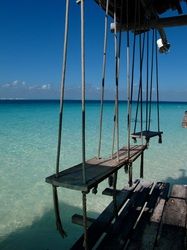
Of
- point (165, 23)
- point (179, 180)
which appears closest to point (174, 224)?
point (165, 23)

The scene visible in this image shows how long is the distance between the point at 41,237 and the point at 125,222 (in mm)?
2272

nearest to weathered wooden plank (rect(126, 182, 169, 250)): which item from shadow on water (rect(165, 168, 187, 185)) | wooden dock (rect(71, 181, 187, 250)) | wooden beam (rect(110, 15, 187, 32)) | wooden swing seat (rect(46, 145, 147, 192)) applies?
wooden dock (rect(71, 181, 187, 250))

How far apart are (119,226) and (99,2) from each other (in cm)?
316

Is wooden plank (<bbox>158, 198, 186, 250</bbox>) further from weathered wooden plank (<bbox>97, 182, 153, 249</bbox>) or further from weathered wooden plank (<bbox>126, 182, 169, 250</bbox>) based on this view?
weathered wooden plank (<bbox>97, 182, 153, 249</bbox>)

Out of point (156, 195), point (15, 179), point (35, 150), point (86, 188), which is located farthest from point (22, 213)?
point (35, 150)

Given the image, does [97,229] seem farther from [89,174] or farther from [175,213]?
[89,174]

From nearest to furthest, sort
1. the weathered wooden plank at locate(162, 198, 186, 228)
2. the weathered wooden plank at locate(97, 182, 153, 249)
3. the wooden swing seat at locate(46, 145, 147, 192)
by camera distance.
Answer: the wooden swing seat at locate(46, 145, 147, 192)
the weathered wooden plank at locate(97, 182, 153, 249)
the weathered wooden plank at locate(162, 198, 186, 228)

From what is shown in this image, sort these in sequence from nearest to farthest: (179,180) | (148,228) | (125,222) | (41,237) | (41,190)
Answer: (148,228)
(125,222)
(41,237)
(41,190)
(179,180)

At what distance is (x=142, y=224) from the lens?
3.98 metres

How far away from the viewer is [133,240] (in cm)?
348

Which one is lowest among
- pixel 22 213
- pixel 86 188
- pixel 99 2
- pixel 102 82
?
pixel 22 213

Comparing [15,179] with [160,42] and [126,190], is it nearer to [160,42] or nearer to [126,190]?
[126,190]

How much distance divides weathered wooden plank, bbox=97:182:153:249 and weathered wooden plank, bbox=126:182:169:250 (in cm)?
11

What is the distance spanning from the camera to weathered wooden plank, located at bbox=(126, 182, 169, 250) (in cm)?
335
